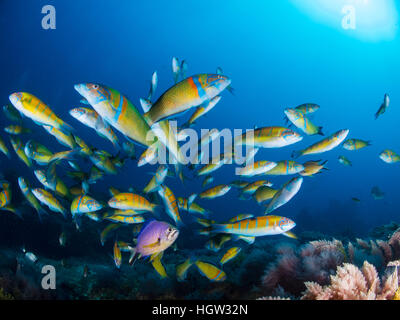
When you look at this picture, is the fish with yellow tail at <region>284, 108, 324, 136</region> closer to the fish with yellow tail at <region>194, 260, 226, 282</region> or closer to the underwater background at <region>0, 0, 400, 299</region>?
the fish with yellow tail at <region>194, 260, 226, 282</region>

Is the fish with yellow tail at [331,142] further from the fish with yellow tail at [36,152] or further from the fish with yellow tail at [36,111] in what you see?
the fish with yellow tail at [36,152]

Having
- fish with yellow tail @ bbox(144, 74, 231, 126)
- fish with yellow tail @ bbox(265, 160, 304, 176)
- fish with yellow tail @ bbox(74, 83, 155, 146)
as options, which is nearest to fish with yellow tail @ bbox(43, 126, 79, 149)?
fish with yellow tail @ bbox(74, 83, 155, 146)

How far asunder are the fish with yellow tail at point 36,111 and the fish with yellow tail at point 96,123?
295 mm

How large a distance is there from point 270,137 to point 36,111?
2.90 metres

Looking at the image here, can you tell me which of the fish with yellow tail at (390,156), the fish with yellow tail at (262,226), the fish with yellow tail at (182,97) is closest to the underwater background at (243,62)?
the fish with yellow tail at (390,156)

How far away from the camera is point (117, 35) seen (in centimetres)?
8450

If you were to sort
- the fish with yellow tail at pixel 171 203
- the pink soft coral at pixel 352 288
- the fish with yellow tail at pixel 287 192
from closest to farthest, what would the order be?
the pink soft coral at pixel 352 288 < the fish with yellow tail at pixel 287 192 < the fish with yellow tail at pixel 171 203

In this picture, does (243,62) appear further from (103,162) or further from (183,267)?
(183,267)

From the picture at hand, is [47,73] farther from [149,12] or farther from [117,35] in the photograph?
[149,12]

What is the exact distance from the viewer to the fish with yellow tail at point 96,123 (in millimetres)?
1849

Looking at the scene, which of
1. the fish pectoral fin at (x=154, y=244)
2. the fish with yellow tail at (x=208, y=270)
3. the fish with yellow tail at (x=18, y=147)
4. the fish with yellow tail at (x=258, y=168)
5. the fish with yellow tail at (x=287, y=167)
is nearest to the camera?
the fish pectoral fin at (x=154, y=244)

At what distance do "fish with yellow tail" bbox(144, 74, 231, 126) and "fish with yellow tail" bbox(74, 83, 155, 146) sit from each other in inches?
3.9

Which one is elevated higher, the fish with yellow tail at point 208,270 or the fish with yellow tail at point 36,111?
the fish with yellow tail at point 36,111

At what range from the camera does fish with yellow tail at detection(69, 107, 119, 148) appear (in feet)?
6.07
